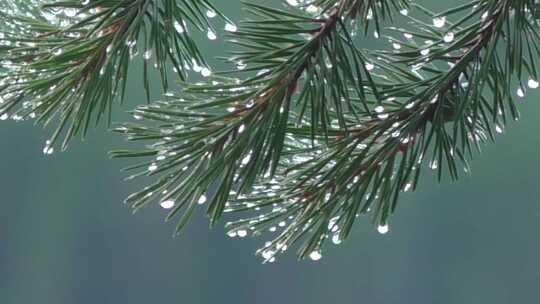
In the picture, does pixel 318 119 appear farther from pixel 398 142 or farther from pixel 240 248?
pixel 240 248

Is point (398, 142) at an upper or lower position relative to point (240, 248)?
lower

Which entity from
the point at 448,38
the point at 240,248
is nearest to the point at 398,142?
the point at 448,38

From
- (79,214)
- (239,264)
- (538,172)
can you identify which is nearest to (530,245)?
(538,172)

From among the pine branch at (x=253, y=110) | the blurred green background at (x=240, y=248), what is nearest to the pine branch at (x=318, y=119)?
the pine branch at (x=253, y=110)

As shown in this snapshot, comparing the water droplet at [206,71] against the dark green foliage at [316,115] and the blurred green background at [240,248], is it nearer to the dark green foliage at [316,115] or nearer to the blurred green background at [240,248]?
the dark green foliage at [316,115]

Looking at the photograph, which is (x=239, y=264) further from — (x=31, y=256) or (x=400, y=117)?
(x=400, y=117)

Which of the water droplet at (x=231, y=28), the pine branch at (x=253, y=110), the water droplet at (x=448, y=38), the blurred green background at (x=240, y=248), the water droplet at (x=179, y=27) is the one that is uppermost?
the blurred green background at (x=240, y=248)
